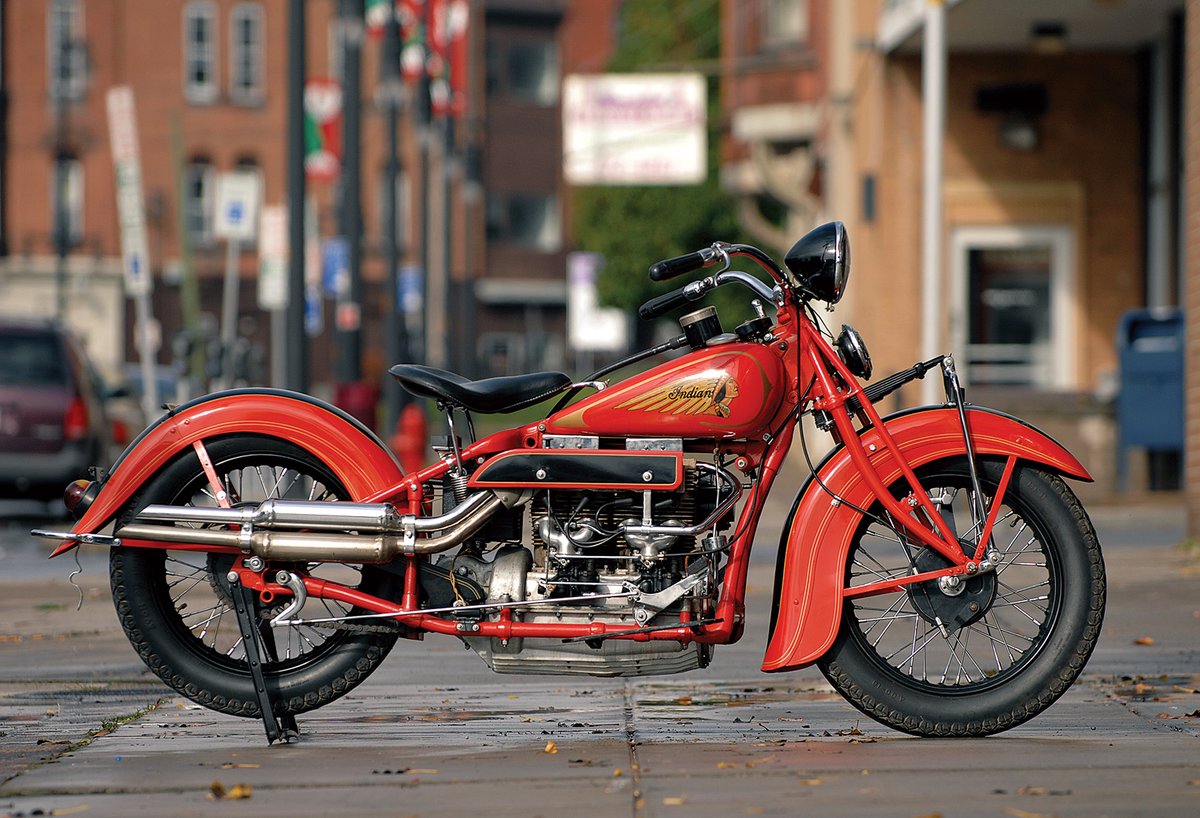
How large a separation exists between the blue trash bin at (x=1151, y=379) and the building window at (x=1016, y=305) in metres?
2.99

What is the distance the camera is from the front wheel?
566 cm

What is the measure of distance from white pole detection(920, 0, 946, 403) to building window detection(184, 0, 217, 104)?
136 ft

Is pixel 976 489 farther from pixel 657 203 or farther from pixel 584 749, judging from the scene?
pixel 657 203

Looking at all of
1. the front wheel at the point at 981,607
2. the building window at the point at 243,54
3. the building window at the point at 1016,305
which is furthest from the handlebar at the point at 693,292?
the building window at the point at 243,54

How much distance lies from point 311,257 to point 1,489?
17.3 m

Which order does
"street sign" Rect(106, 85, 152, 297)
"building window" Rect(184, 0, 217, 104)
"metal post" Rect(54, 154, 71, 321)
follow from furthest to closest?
"building window" Rect(184, 0, 217, 104) < "metal post" Rect(54, 154, 71, 321) < "street sign" Rect(106, 85, 152, 297)

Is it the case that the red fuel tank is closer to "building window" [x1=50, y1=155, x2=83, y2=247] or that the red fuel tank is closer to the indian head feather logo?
the indian head feather logo

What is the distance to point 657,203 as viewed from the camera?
52438 millimetres

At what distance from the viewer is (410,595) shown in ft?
18.9

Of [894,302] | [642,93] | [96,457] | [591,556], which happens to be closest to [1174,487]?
[894,302]

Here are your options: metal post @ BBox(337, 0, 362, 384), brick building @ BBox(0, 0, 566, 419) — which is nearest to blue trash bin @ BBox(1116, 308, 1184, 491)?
metal post @ BBox(337, 0, 362, 384)

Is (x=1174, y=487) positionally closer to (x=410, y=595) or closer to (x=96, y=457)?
(x=96, y=457)

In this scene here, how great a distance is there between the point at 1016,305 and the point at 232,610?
1653cm

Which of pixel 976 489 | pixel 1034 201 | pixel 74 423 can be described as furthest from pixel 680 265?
pixel 1034 201
